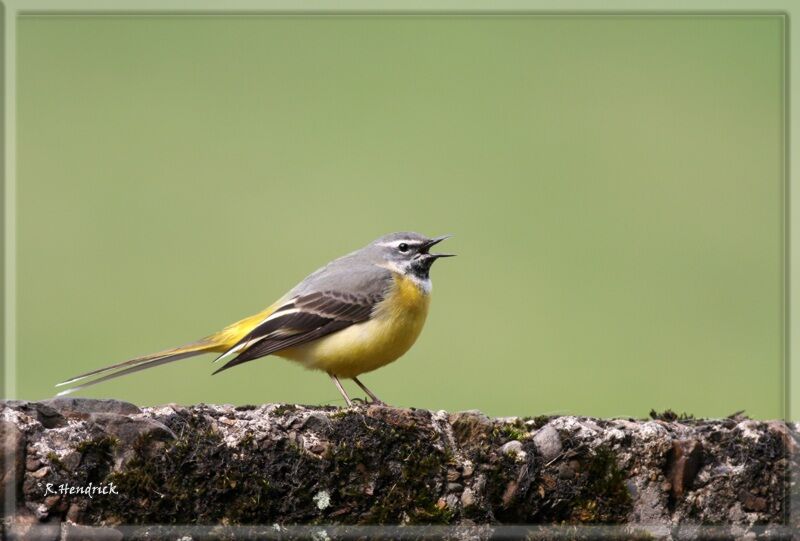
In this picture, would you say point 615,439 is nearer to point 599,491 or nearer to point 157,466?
point 599,491

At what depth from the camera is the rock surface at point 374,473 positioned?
3.28 m

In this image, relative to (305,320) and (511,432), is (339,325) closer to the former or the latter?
(305,320)

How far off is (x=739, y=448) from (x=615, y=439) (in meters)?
0.51

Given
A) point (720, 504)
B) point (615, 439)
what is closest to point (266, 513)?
point (615, 439)

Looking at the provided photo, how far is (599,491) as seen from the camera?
357cm

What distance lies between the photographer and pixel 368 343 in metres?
6.23

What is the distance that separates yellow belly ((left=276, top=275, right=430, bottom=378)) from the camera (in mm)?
6191

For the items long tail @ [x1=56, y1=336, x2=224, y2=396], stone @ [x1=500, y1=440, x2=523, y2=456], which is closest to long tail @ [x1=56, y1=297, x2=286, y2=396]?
long tail @ [x1=56, y1=336, x2=224, y2=396]

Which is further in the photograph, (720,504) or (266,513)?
(720,504)

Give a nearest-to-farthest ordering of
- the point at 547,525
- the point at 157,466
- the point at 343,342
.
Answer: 1. the point at 157,466
2. the point at 547,525
3. the point at 343,342

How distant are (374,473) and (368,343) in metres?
2.81

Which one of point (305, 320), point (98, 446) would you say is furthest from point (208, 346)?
point (98, 446)
